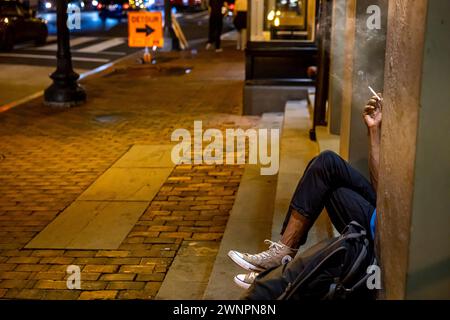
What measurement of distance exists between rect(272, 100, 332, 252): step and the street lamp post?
12.2 feet

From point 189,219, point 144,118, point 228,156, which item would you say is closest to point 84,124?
point 144,118

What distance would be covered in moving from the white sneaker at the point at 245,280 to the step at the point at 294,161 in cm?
65

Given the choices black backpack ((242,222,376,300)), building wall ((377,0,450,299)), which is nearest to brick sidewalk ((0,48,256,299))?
black backpack ((242,222,376,300))

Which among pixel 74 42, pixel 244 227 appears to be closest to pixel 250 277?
pixel 244 227

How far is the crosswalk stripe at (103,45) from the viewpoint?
1995 cm

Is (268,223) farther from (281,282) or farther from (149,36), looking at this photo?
(149,36)

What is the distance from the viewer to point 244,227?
519 cm

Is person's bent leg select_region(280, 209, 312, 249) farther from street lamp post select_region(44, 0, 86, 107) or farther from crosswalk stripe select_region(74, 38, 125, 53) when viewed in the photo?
crosswalk stripe select_region(74, 38, 125, 53)

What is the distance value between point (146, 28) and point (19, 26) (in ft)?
18.5

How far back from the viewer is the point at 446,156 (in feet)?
7.59

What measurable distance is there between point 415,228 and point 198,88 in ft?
35.0

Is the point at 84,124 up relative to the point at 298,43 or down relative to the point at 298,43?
down

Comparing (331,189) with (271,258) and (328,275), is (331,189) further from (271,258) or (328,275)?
(328,275)

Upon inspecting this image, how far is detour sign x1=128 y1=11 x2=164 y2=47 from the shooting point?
16141mm
